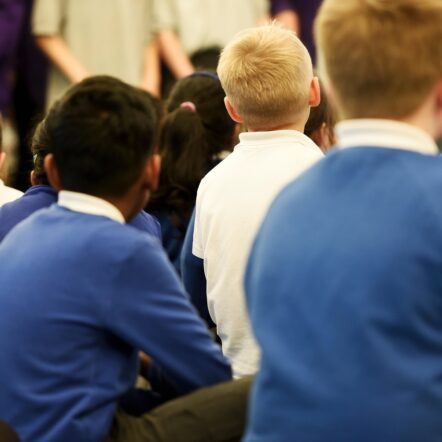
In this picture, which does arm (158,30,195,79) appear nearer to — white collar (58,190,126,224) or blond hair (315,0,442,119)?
white collar (58,190,126,224)

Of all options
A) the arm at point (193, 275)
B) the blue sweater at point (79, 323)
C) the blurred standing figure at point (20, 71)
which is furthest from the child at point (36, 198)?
the blurred standing figure at point (20, 71)

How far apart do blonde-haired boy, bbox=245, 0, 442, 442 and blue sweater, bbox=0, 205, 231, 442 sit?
21 centimetres

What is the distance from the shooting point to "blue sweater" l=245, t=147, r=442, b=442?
1.33 meters

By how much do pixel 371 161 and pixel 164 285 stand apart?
420mm

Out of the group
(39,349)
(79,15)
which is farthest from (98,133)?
(79,15)

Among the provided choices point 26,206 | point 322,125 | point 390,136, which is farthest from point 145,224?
point 390,136

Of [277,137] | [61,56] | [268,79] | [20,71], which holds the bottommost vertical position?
[20,71]

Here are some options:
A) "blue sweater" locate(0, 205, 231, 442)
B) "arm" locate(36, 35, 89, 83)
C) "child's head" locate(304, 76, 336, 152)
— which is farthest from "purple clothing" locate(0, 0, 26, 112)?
"blue sweater" locate(0, 205, 231, 442)

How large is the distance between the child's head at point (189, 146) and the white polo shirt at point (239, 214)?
1.86ft

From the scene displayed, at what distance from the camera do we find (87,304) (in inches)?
63.8

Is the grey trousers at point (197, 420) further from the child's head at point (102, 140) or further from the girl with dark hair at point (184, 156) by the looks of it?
the girl with dark hair at point (184, 156)

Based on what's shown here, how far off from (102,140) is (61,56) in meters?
2.37

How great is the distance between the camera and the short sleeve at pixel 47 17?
395 cm

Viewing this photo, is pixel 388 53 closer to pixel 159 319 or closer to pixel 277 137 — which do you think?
pixel 159 319
